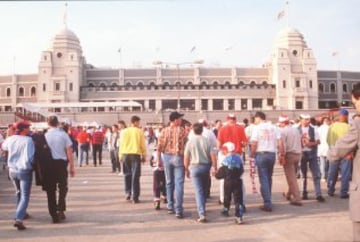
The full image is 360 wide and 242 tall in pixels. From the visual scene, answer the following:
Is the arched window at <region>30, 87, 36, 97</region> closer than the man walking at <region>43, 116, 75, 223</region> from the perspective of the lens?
No

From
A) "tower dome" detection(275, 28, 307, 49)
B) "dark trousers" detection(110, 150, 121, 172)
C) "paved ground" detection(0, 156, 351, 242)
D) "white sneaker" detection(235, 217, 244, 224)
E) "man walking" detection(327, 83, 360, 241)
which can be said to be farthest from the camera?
"tower dome" detection(275, 28, 307, 49)

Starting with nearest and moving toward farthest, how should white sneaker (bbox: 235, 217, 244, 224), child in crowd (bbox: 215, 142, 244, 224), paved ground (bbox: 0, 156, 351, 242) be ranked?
paved ground (bbox: 0, 156, 351, 242) → white sneaker (bbox: 235, 217, 244, 224) → child in crowd (bbox: 215, 142, 244, 224)

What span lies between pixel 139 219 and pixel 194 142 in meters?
1.56

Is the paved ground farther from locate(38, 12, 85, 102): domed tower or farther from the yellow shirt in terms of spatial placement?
locate(38, 12, 85, 102): domed tower

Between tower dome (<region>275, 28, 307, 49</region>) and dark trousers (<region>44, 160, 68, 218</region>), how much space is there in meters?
86.0

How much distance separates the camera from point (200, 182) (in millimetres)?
7852

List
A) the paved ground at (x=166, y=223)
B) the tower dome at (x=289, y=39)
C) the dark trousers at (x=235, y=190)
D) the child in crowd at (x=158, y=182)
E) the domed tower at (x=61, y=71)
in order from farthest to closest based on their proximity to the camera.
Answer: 1. the tower dome at (x=289, y=39)
2. the domed tower at (x=61, y=71)
3. the child in crowd at (x=158, y=182)
4. the dark trousers at (x=235, y=190)
5. the paved ground at (x=166, y=223)

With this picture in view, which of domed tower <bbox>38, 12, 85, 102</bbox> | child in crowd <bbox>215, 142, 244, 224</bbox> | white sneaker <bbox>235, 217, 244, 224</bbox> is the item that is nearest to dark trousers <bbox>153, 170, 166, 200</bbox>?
child in crowd <bbox>215, 142, 244, 224</bbox>

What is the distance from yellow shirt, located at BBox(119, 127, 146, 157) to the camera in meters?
9.57

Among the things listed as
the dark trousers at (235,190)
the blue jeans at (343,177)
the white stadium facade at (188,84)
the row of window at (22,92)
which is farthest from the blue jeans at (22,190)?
the row of window at (22,92)

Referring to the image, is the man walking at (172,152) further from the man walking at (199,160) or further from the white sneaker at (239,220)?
the white sneaker at (239,220)

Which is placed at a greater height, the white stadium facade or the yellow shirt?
the white stadium facade

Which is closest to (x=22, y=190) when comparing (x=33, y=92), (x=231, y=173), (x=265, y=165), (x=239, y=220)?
(x=231, y=173)

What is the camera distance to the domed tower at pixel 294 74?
84625 mm
